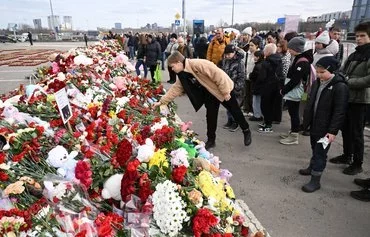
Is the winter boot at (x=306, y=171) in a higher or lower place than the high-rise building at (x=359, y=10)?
lower

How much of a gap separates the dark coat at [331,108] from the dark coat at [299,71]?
1.25 meters

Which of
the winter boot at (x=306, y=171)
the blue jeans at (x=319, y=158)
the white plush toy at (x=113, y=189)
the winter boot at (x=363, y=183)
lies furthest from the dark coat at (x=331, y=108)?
the white plush toy at (x=113, y=189)

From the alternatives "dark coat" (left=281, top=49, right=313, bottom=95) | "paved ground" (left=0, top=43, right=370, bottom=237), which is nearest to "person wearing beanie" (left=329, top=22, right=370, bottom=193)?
"paved ground" (left=0, top=43, right=370, bottom=237)

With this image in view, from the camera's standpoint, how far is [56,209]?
157 cm

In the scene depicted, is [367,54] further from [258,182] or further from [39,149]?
[39,149]

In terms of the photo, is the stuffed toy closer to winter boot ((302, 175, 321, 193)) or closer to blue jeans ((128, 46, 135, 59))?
winter boot ((302, 175, 321, 193))

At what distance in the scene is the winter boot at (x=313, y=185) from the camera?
3.28 meters

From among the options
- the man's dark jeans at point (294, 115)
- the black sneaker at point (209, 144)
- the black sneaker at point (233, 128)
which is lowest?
the black sneaker at point (233, 128)

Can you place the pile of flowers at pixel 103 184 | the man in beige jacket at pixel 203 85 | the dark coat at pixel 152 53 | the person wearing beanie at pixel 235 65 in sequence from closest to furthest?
the pile of flowers at pixel 103 184
the man in beige jacket at pixel 203 85
the person wearing beanie at pixel 235 65
the dark coat at pixel 152 53

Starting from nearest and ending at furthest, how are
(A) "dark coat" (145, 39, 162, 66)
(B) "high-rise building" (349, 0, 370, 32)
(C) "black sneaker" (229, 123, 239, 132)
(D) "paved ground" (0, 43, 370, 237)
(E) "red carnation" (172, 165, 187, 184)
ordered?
(E) "red carnation" (172, 165, 187, 184) < (D) "paved ground" (0, 43, 370, 237) < (C) "black sneaker" (229, 123, 239, 132) < (A) "dark coat" (145, 39, 162, 66) < (B) "high-rise building" (349, 0, 370, 32)

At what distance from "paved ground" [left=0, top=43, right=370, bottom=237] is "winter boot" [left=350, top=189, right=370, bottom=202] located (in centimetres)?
6

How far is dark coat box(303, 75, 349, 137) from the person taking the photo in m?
3.01

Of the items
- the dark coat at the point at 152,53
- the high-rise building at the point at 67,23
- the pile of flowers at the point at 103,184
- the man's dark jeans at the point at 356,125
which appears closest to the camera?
the pile of flowers at the point at 103,184

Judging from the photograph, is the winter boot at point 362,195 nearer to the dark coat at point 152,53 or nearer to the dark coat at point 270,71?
the dark coat at point 270,71
